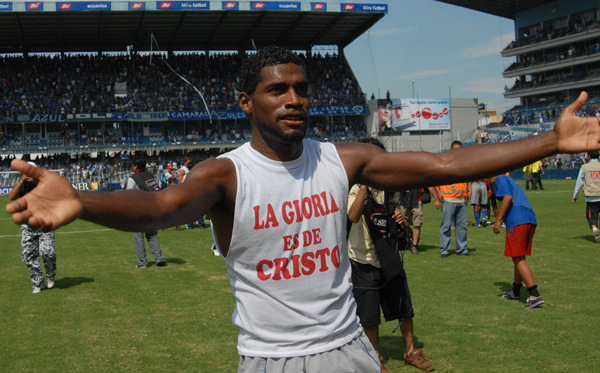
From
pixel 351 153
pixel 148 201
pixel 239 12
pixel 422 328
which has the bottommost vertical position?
pixel 422 328

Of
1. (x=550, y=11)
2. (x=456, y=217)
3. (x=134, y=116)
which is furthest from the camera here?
(x=550, y=11)

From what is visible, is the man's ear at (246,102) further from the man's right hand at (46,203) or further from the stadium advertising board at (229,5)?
the stadium advertising board at (229,5)

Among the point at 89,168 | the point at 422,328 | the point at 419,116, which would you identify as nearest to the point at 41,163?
the point at 89,168

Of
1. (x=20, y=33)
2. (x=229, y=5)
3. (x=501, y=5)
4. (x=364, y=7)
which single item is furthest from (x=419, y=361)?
(x=501, y=5)

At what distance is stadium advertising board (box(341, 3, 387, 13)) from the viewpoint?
45344 mm

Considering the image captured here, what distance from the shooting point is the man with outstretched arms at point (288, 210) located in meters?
2.29

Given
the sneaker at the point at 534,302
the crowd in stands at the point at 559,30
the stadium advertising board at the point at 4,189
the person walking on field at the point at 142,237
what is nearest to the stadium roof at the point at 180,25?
the stadium advertising board at the point at 4,189

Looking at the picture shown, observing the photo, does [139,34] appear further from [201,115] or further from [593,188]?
[593,188]

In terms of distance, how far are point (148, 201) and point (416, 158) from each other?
1282 millimetres

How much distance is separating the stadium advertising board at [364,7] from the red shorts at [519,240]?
135 feet

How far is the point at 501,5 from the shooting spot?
61.0 meters

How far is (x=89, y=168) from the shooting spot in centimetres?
4256

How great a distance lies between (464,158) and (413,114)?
54.2 m

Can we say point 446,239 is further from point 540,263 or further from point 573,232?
point 573,232
